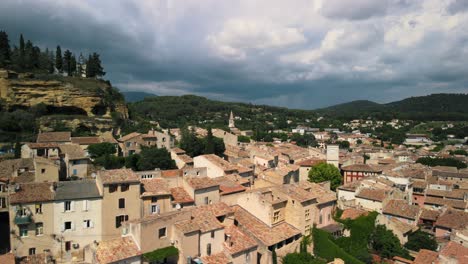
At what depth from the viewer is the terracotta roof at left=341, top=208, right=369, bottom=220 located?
4178 centimetres

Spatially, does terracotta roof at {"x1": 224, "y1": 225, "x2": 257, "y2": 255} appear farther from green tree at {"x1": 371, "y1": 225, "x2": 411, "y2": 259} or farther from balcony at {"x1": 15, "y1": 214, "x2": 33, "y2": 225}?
green tree at {"x1": 371, "y1": 225, "x2": 411, "y2": 259}

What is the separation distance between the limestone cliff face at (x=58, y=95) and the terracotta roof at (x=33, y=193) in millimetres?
47086

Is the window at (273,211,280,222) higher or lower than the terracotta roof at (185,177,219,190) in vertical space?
lower

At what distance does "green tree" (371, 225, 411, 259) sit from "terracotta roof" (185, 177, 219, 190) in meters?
21.6

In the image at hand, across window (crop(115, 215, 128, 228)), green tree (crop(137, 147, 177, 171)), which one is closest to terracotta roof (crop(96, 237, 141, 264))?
window (crop(115, 215, 128, 228))

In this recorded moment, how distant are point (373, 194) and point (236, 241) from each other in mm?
26445

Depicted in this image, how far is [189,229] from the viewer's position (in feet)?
91.4

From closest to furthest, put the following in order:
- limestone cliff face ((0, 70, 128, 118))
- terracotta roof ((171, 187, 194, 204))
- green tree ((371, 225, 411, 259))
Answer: terracotta roof ((171, 187, 194, 204)) < green tree ((371, 225, 411, 259)) < limestone cliff face ((0, 70, 128, 118))

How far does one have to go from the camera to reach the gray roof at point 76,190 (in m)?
30.3

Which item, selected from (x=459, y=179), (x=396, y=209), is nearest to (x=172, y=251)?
(x=396, y=209)

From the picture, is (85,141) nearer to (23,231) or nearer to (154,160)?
(154,160)

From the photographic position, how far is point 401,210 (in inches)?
1815

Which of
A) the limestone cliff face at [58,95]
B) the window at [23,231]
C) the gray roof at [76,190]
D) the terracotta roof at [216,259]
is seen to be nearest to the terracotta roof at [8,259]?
the window at [23,231]

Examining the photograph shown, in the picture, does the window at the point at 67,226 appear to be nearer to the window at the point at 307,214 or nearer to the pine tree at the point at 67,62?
the window at the point at 307,214
